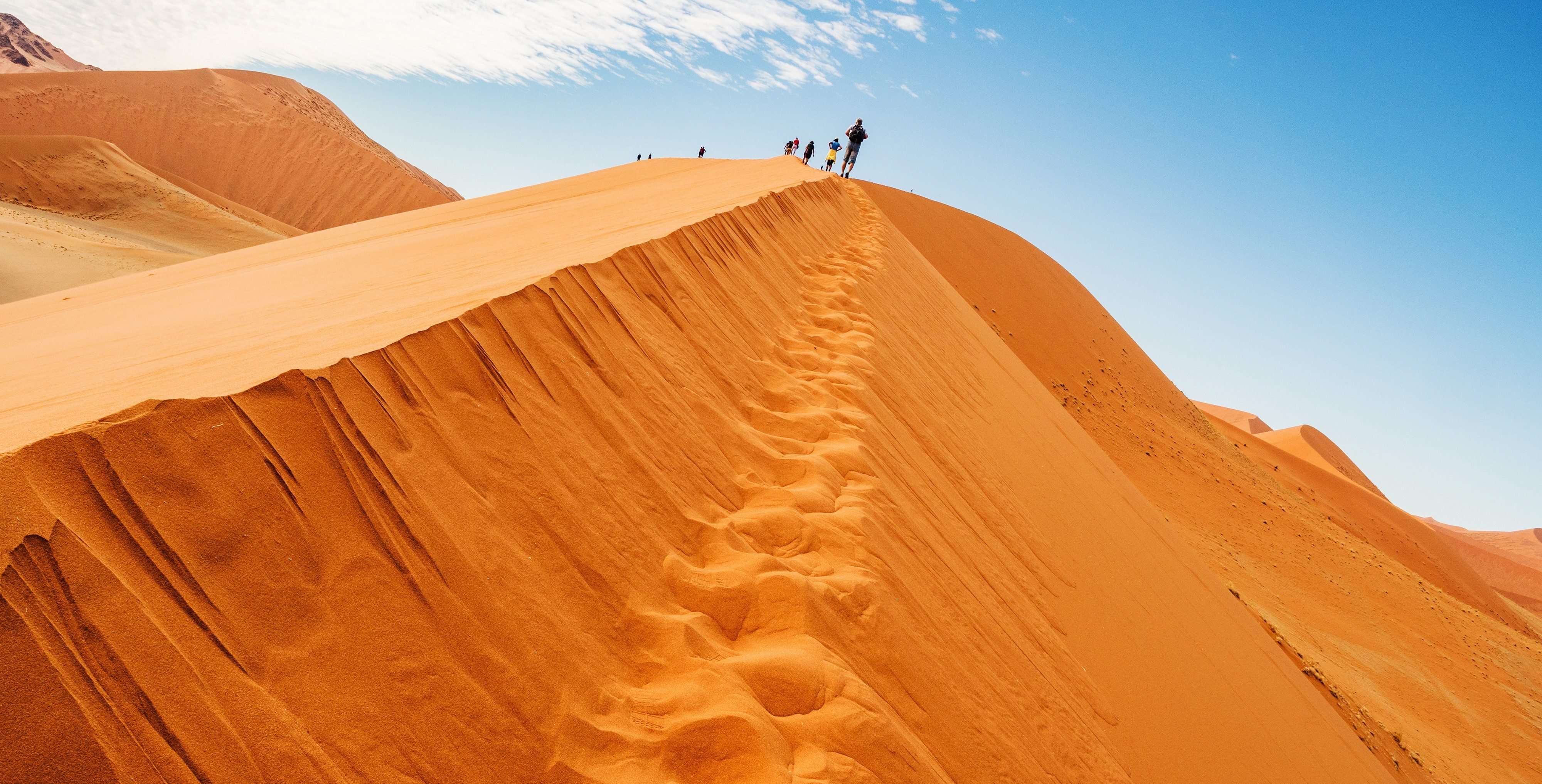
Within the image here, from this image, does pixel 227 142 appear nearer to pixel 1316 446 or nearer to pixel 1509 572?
pixel 1316 446

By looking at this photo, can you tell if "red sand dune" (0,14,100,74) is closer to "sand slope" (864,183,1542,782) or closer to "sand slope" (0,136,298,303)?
"sand slope" (0,136,298,303)

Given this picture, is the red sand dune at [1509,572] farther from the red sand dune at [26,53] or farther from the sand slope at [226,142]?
the red sand dune at [26,53]

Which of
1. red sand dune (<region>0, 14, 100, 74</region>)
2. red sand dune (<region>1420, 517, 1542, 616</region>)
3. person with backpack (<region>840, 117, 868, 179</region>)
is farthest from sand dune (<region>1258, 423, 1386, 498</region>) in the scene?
red sand dune (<region>0, 14, 100, 74</region>)

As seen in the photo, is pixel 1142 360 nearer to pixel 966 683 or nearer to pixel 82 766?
pixel 966 683

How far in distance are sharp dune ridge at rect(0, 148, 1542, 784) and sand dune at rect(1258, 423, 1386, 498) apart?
32.2 metres

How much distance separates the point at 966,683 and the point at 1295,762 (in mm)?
2684

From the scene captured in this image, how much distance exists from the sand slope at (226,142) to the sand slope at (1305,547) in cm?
3076

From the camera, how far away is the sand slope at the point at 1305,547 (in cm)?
868

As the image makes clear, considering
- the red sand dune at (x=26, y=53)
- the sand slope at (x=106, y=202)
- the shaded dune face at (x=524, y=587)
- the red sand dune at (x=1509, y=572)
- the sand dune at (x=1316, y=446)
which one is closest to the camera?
the shaded dune face at (x=524, y=587)

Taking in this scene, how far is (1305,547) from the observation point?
12.7 meters

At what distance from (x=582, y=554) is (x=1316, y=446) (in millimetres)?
44409

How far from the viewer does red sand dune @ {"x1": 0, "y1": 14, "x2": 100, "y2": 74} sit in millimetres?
63938

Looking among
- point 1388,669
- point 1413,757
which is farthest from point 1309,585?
point 1413,757

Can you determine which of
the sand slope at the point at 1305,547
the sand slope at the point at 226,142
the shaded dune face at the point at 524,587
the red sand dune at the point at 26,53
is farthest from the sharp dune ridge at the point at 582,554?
the red sand dune at the point at 26,53
